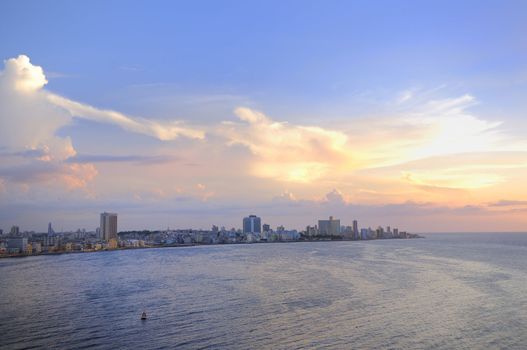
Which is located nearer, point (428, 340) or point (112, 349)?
point (112, 349)

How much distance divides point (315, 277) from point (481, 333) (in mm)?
29633

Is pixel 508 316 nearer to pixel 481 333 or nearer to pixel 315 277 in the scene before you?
pixel 481 333

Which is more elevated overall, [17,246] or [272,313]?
[17,246]

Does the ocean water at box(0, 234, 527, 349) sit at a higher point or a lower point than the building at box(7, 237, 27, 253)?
lower

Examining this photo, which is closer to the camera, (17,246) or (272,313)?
(272,313)

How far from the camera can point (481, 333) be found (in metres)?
26.7

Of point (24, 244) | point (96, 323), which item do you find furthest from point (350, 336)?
point (24, 244)

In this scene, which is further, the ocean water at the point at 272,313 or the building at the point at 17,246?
the building at the point at 17,246

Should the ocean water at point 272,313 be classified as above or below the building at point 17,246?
below

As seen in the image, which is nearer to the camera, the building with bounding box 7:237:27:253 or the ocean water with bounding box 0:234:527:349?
the ocean water with bounding box 0:234:527:349

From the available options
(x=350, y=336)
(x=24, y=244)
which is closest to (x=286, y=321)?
(x=350, y=336)

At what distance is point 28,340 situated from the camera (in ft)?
82.8

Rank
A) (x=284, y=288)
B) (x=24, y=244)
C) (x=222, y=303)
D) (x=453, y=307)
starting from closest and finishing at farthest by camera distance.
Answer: (x=453, y=307), (x=222, y=303), (x=284, y=288), (x=24, y=244)

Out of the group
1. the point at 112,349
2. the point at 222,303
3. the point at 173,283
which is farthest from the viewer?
the point at 173,283
